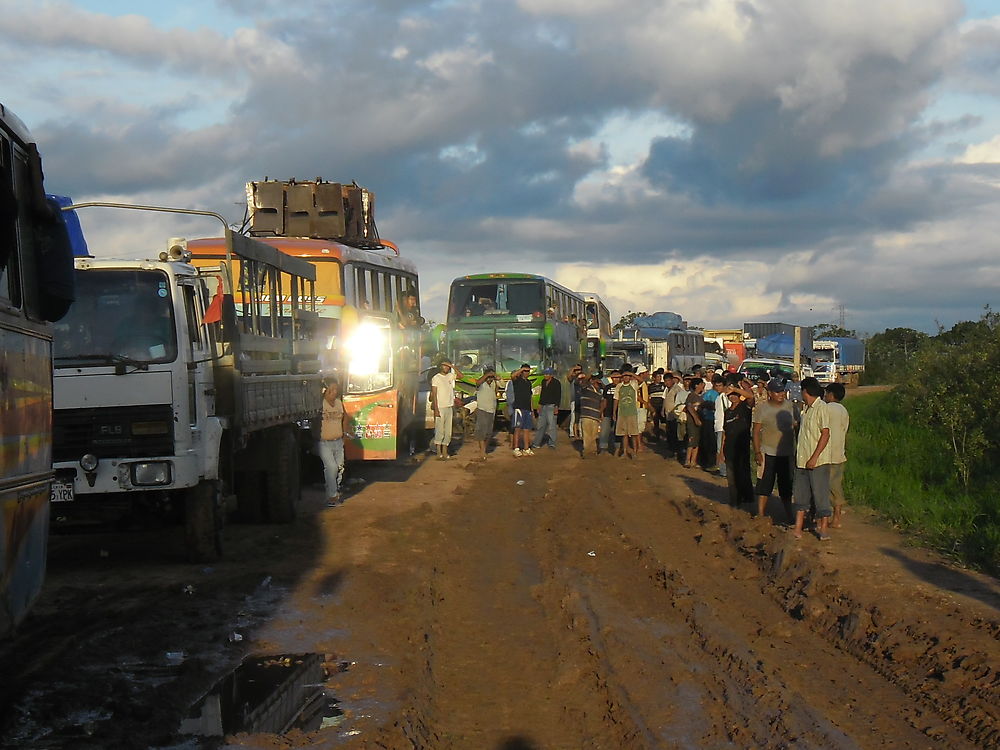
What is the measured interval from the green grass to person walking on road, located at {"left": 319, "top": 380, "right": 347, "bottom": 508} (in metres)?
7.10

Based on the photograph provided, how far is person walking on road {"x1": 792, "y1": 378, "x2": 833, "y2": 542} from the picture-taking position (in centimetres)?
1225

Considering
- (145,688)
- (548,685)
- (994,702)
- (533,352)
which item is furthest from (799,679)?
(533,352)

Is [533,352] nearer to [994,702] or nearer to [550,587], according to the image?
[550,587]

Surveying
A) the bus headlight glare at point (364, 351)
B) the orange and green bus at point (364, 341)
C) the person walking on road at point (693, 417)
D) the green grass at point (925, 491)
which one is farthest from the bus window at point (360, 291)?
the green grass at point (925, 491)

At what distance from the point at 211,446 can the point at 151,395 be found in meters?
0.87

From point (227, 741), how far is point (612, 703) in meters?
2.10

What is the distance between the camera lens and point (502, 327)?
29.7 metres

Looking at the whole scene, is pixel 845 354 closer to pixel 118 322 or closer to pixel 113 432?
pixel 118 322

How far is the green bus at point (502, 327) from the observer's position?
2955 centimetres

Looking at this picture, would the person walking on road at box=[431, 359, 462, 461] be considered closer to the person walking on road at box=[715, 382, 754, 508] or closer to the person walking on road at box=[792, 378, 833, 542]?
the person walking on road at box=[715, 382, 754, 508]

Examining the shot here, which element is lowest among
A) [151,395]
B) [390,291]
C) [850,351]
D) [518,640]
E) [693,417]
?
[518,640]

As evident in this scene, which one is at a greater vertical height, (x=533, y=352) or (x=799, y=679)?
(x=533, y=352)

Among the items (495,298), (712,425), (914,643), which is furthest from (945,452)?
(495,298)

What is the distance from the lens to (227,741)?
5.94 metres
